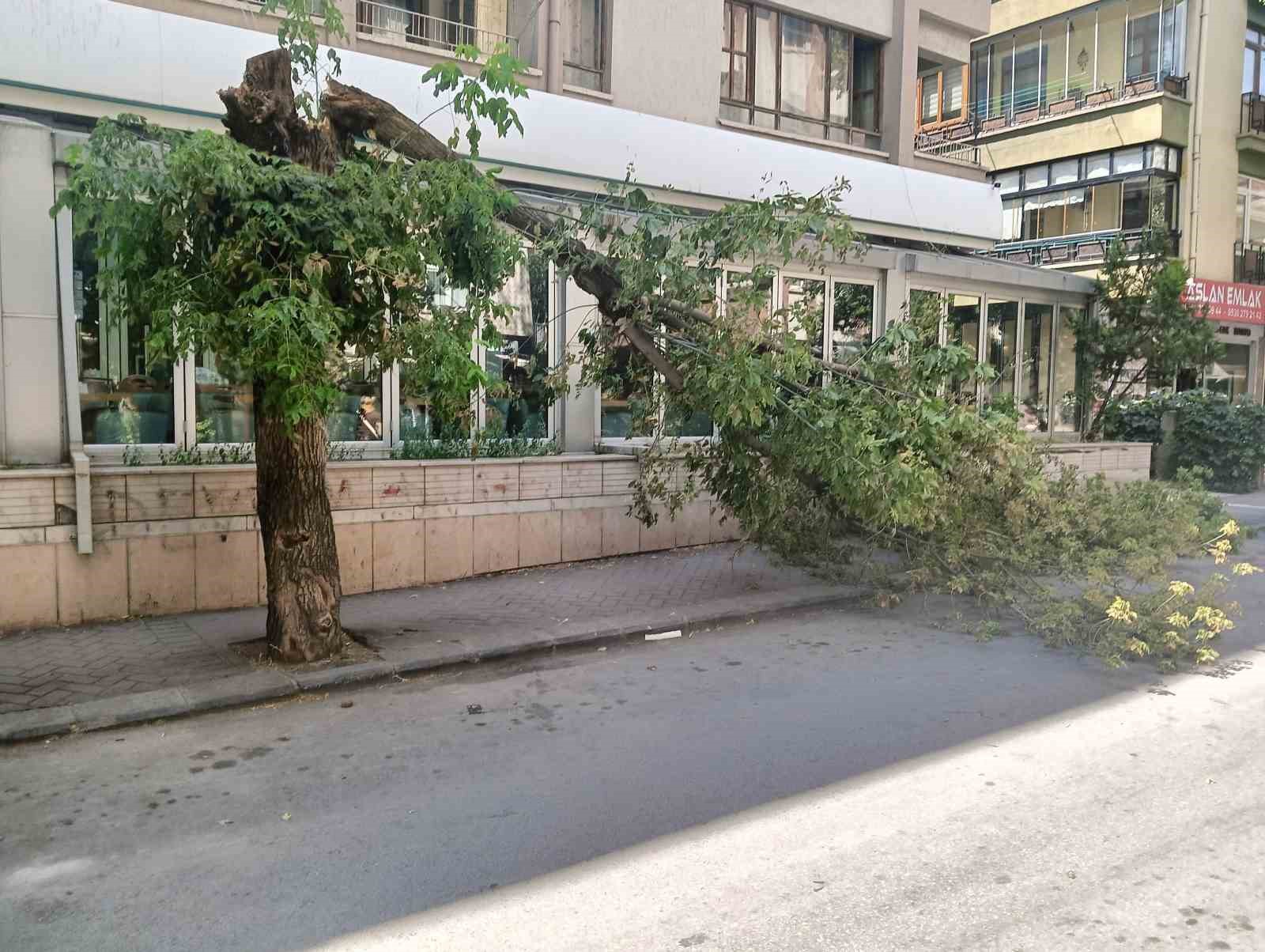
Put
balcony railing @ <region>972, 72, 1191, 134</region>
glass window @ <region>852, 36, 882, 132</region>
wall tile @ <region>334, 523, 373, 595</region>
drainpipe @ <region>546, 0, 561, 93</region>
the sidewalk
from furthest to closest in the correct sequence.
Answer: balcony railing @ <region>972, 72, 1191, 134</region> < glass window @ <region>852, 36, 882, 132</region> < drainpipe @ <region>546, 0, 561, 93</region> < wall tile @ <region>334, 523, 373, 595</region> < the sidewalk

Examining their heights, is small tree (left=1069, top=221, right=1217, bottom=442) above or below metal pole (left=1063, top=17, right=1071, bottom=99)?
below

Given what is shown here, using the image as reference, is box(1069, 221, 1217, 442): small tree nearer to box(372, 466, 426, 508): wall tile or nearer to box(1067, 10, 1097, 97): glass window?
box(1067, 10, 1097, 97): glass window

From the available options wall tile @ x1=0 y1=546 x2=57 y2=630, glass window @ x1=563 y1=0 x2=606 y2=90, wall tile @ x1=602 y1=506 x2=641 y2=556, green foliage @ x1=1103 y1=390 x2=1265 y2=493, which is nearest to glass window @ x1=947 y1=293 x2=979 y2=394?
green foliage @ x1=1103 y1=390 x2=1265 y2=493

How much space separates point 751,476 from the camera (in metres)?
8.88

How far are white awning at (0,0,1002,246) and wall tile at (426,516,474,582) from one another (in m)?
4.20

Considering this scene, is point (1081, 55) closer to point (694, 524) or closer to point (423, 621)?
point (694, 524)

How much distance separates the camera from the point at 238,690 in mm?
6262

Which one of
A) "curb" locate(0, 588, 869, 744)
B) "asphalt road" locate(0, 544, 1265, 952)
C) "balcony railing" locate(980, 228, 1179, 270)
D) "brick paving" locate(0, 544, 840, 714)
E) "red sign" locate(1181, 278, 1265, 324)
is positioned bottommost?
"asphalt road" locate(0, 544, 1265, 952)

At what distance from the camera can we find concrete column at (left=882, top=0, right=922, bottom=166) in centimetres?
1568

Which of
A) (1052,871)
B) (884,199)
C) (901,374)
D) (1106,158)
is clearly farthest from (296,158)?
(1106,158)

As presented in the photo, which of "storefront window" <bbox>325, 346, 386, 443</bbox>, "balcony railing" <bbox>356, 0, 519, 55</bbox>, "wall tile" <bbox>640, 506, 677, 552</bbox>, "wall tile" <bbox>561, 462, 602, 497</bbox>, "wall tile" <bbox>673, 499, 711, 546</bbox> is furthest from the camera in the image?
"wall tile" <bbox>673, 499, 711, 546</bbox>

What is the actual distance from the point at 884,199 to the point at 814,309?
22.8 feet

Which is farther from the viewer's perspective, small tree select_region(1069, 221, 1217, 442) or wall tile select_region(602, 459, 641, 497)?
small tree select_region(1069, 221, 1217, 442)

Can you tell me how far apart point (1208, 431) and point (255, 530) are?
16462mm
